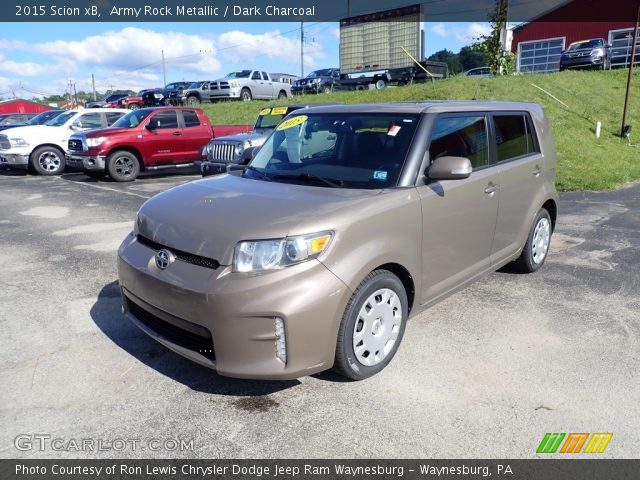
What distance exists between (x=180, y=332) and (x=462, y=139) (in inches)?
103

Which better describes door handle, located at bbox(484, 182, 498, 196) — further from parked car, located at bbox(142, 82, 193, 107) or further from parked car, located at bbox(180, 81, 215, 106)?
parked car, located at bbox(142, 82, 193, 107)

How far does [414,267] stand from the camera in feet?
11.6

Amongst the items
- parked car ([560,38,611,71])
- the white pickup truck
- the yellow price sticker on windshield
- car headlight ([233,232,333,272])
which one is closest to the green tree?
parked car ([560,38,611,71])

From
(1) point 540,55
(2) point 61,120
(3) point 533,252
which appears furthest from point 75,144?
(1) point 540,55

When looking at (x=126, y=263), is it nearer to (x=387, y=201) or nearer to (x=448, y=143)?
(x=387, y=201)

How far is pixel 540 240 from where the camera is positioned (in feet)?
17.9

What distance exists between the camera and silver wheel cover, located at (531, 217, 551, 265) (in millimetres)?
5331

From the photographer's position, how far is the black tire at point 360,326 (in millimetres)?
3068

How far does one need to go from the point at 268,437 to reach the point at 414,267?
151 centimetres

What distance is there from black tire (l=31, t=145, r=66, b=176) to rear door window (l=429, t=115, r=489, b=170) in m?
13.2

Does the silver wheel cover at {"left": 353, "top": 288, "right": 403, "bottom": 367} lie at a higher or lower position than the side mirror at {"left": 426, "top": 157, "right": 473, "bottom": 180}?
lower

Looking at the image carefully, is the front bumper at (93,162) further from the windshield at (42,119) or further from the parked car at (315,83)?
the parked car at (315,83)

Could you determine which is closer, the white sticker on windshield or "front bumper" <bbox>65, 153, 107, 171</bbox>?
the white sticker on windshield

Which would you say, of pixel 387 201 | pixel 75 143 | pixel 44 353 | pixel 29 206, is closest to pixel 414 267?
pixel 387 201
